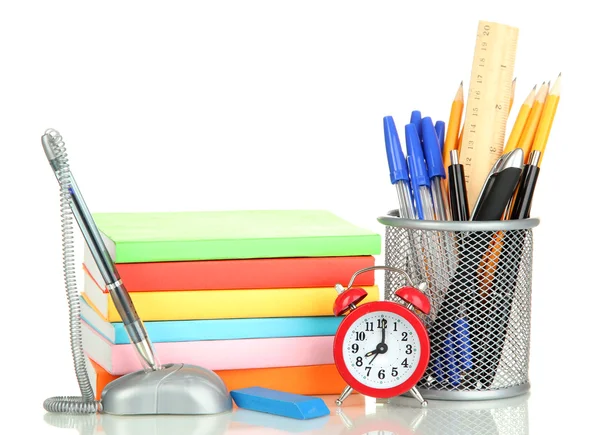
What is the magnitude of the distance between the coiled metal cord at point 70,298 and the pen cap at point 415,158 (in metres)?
0.45

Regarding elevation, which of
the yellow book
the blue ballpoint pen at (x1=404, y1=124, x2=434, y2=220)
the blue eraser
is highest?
the blue ballpoint pen at (x1=404, y1=124, x2=434, y2=220)

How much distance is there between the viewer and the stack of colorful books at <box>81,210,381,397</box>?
1316 millimetres

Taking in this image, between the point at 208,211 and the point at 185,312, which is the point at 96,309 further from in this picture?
the point at 208,211

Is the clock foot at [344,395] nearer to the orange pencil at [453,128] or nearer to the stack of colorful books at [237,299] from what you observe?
the stack of colorful books at [237,299]

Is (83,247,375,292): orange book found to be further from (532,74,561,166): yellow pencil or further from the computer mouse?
(532,74,561,166): yellow pencil

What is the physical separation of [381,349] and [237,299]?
199 millimetres

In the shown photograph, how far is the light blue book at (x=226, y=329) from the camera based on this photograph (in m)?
1.32

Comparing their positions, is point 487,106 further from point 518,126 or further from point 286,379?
point 286,379

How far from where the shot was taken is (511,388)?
1386 millimetres

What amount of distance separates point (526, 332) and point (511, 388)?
0.08 m

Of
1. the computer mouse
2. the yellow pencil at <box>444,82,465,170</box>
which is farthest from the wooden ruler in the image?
the computer mouse

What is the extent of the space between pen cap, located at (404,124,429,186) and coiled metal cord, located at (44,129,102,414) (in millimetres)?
448

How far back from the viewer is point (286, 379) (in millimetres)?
1368

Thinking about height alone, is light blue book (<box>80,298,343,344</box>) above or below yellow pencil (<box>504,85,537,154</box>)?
below
